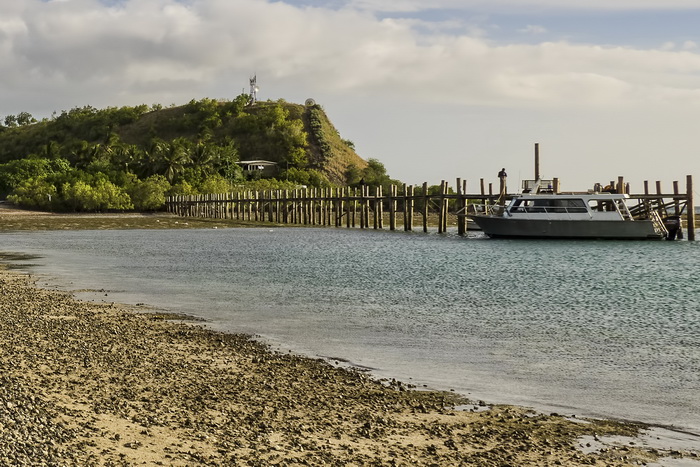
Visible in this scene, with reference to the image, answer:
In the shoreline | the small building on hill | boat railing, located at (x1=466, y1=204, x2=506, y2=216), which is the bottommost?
the shoreline

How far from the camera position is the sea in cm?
1191

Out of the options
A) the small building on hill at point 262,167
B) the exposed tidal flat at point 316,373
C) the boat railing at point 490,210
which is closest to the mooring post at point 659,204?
the boat railing at point 490,210

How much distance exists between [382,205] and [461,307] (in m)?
66.9

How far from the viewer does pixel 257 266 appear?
1323 inches

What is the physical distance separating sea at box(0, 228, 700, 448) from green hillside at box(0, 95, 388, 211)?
5120cm

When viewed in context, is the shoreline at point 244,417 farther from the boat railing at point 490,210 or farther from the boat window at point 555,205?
the boat railing at point 490,210

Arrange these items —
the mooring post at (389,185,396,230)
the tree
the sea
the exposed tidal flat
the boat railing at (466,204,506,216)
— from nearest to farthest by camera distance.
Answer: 1. the exposed tidal flat
2. the sea
3. the boat railing at (466,204,506,216)
4. the mooring post at (389,185,396,230)
5. the tree

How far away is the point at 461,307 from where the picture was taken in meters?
21.7

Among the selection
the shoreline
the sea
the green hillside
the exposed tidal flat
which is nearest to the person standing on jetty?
the sea

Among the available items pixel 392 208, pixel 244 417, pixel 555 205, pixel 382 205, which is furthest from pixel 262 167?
pixel 244 417

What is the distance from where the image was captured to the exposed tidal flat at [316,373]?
799 centimetres

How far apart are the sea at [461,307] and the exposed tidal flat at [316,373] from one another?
0.29 feet

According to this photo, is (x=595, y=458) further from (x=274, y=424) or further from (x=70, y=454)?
(x=70, y=454)

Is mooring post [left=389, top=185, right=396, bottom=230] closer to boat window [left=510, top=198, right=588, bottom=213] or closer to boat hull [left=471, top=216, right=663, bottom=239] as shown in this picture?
boat hull [left=471, top=216, right=663, bottom=239]
